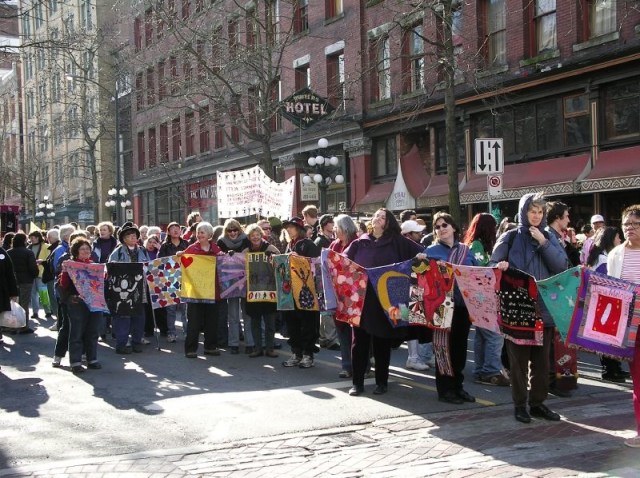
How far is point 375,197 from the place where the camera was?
26.3 m

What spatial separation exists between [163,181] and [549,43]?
87.2 ft

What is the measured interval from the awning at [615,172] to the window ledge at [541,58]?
114 inches

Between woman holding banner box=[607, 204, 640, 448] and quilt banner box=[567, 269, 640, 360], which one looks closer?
quilt banner box=[567, 269, 640, 360]

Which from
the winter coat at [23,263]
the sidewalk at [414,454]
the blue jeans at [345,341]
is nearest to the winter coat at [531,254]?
the sidewalk at [414,454]

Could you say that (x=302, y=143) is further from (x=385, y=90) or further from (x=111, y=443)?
(x=111, y=443)

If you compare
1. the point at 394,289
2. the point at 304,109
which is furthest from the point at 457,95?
the point at 394,289

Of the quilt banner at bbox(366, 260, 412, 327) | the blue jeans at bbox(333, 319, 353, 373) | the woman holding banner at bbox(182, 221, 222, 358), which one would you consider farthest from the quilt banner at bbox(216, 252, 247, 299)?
the quilt banner at bbox(366, 260, 412, 327)

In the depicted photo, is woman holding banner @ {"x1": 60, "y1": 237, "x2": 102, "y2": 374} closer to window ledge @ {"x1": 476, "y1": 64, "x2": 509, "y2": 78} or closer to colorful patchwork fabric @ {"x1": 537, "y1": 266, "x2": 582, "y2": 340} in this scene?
colorful patchwork fabric @ {"x1": 537, "y1": 266, "x2": 582, "y2": 340}

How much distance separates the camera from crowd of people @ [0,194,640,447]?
22.9 feet

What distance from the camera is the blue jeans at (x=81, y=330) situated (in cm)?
982

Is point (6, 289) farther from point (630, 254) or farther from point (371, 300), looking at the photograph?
point (630, 254)

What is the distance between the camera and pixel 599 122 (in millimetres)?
19094

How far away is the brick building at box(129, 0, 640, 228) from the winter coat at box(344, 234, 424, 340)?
29.8ft

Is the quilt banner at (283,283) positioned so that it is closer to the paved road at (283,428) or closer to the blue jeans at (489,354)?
the paved road at (283,428)
